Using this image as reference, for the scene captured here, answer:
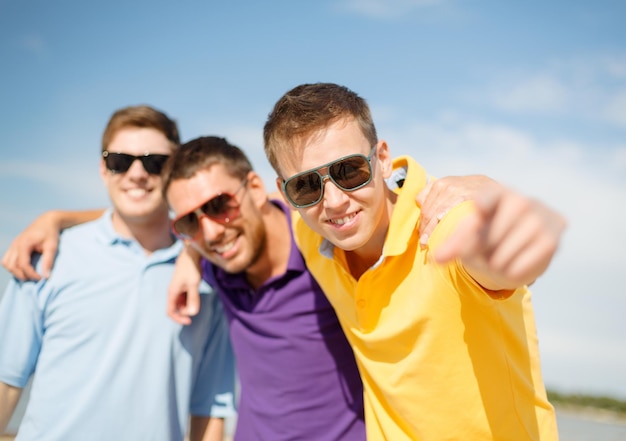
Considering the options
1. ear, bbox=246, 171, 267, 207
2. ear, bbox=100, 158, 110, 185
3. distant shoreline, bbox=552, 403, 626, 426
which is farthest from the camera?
distant shoreline, bbox=552, 403, 626, 426

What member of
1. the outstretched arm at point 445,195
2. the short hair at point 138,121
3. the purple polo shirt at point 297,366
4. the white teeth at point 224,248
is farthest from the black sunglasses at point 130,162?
the outstretched arm at point 445,195

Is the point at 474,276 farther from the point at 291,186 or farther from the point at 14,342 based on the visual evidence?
the point at 14,342

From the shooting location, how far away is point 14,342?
366 cm

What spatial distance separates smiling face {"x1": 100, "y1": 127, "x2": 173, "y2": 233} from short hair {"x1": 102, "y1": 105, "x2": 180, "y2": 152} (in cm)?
4

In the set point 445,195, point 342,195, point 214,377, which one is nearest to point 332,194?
point 342,195

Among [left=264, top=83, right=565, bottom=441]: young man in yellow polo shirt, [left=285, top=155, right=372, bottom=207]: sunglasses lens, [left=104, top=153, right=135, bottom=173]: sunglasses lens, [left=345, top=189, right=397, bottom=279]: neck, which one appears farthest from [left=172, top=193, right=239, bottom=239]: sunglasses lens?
[left=285, top=155, right=372, bottom=207]: sunglasses lens

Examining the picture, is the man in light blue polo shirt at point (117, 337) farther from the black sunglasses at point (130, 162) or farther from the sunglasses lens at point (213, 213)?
the sunglasses lens at point (213, 213)

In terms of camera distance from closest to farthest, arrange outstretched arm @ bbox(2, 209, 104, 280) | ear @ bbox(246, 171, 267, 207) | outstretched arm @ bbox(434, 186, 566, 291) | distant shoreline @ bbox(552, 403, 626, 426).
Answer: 1. outstretched arm @ bbox(434, 186, 566, 291)
2. outstretched arm @ bbox(2, 209, 104, 280)
3. ear @ bbox(246, 171, 267, 207)
4. distant shoreline @ bbox(552, 403, 626, 426)

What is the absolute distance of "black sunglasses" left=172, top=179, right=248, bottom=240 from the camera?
11.8 feet

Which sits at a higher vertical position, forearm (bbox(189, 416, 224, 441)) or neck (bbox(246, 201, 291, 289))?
neck (bbox(246, 201, 291, 289))

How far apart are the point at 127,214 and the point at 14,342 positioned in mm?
1035

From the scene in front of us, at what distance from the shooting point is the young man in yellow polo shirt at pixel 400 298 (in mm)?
2225

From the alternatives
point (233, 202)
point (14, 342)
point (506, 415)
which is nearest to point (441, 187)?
point (506, 415)

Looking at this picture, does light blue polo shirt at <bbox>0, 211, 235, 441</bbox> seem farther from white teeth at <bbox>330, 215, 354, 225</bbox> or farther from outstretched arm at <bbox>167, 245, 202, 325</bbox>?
white teeth at <bbox>330, 215, 354, 225</bbox>
